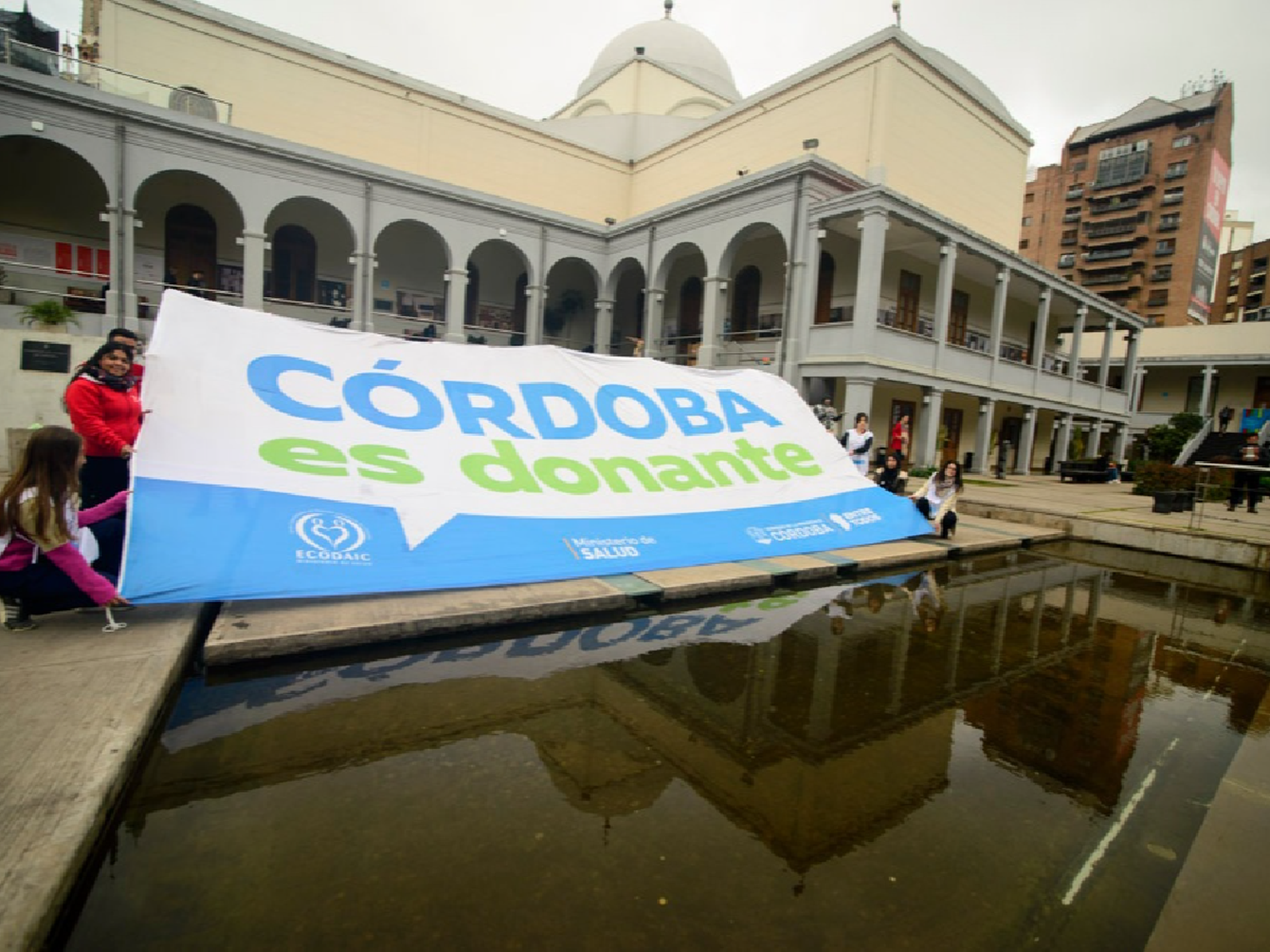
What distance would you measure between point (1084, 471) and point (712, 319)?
477 inches

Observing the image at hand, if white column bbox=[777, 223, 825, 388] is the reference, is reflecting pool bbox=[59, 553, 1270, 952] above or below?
below

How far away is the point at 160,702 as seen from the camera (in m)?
3.02

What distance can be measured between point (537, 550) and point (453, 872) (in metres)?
3.03

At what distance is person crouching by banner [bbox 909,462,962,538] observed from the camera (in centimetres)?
834

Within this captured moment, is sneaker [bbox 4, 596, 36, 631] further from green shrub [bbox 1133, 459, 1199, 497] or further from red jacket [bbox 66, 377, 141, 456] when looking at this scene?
green shrub [bbox 1133, 459, 1199, 497]

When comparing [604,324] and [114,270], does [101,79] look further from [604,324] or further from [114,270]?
[604,324]

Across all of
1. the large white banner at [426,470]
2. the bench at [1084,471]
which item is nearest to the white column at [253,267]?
the large white banner at [426,470]

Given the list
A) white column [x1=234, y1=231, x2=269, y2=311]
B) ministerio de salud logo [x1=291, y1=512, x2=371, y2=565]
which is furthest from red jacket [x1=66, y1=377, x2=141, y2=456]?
white column [x1=234, y1=231, x2=269, y2=311]

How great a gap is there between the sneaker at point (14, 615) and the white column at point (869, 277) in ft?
49.1

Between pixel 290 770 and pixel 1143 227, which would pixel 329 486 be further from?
pixel 1143 227

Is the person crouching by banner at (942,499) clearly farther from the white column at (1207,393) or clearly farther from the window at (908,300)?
the white column at (1207,393)

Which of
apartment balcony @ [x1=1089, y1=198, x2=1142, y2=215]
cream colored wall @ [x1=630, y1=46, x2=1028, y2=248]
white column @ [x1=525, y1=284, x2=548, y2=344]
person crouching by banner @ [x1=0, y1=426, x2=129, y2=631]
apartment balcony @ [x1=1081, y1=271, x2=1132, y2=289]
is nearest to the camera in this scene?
person crouching by banner @ [x1=0, y1=426, x2=129, y2=631]

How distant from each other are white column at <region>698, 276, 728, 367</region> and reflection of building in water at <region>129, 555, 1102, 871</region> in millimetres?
14000

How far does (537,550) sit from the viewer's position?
5.11 m
